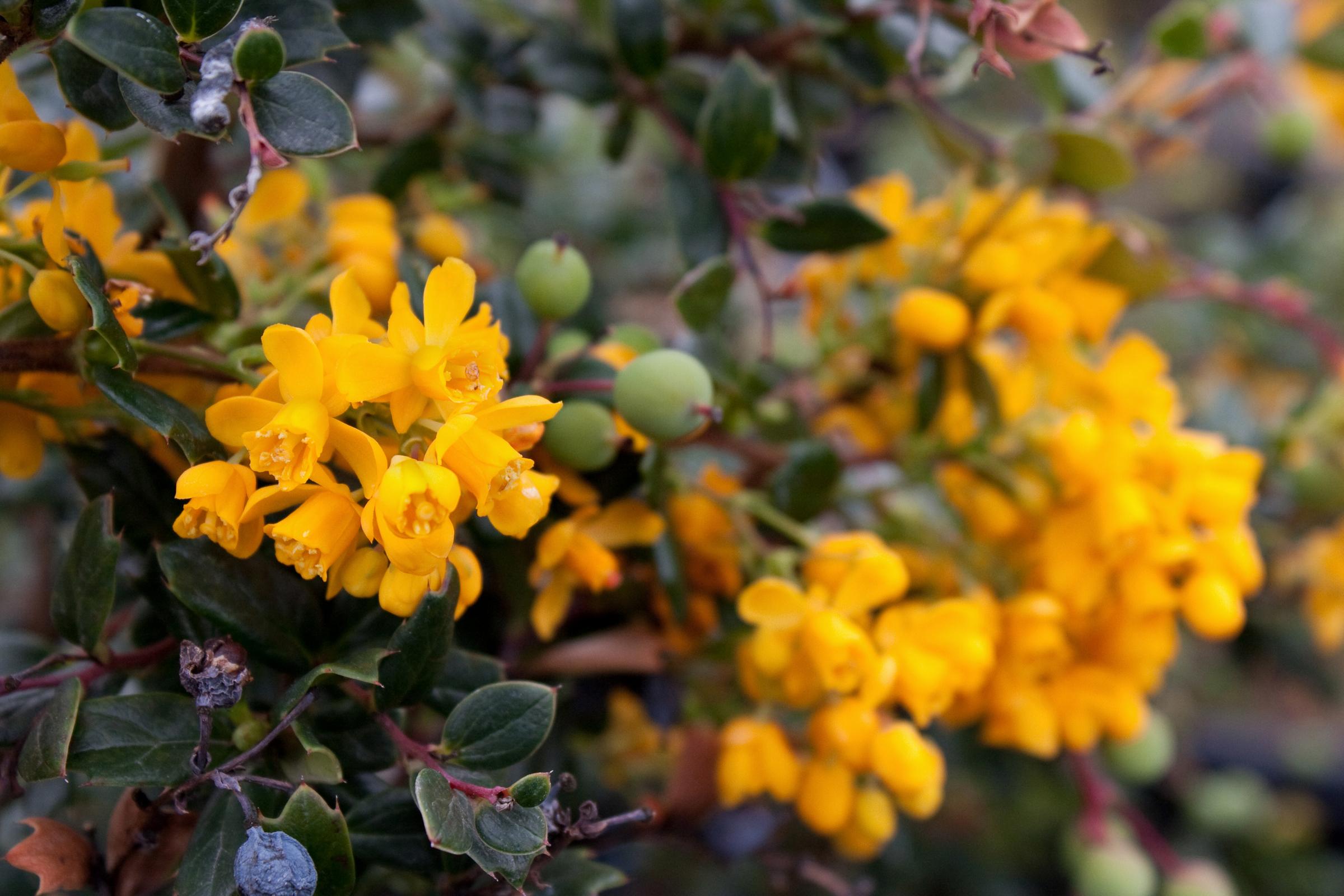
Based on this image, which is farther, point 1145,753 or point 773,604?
point 1145,753

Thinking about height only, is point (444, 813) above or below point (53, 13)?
below

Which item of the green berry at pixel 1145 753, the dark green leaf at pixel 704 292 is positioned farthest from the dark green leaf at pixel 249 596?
the green berry at pixel 1145 753

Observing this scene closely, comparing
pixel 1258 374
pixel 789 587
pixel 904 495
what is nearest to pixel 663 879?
pixel 904 495

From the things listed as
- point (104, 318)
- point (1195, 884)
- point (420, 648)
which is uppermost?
point (104, 318)

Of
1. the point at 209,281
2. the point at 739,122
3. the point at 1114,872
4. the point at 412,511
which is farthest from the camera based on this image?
the point at 1114,872

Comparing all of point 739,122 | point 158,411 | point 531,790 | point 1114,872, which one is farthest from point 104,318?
point 1114,872

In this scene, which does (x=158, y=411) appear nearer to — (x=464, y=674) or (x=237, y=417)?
(x=237, y=417)

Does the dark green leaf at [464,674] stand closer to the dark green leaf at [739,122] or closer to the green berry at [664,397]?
the green berry at [664,397]
